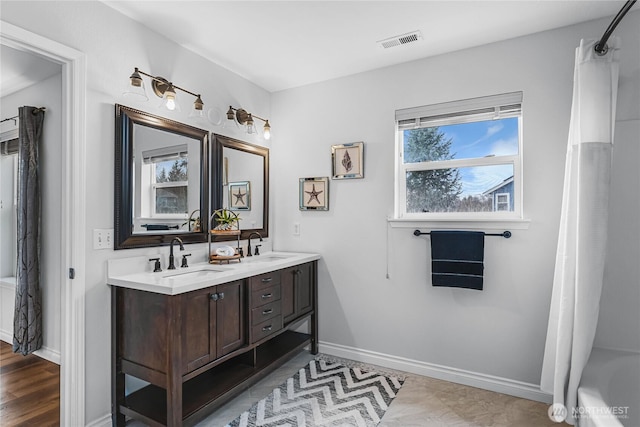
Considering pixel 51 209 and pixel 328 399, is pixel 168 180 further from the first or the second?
pixel 328 399

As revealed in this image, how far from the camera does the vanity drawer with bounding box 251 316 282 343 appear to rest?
7.33ft

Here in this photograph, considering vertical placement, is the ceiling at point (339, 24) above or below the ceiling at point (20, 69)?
above

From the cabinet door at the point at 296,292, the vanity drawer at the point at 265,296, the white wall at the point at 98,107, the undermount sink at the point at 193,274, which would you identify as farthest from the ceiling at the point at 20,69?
the cabinet door at the point at 296,292

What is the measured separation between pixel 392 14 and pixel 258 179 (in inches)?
66.7

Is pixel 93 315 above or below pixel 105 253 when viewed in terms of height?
below

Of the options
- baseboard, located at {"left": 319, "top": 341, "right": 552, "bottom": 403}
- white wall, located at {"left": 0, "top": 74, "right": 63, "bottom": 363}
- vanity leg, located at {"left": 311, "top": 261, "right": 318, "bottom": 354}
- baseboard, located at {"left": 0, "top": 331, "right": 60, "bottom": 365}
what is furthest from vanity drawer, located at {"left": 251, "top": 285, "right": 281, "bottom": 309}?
baseboard, located at {"left": 0, "top": 331, "right": 60, "bottom": 365}

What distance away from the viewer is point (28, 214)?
2768mm

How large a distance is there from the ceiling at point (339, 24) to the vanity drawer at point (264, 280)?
1632 millimetres

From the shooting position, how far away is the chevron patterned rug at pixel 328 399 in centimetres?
202

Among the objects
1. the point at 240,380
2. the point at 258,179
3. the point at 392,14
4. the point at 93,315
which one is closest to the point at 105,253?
the point at 93,315

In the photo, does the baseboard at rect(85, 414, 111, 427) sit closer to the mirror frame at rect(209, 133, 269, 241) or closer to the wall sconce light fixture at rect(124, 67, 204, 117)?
the mirror frame at rect(209, 133, 269, 241)

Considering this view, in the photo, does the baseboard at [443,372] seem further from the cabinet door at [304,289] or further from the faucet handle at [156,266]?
the faucet handle at [156,266]

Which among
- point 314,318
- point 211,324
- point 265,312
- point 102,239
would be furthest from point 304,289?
point 102,239

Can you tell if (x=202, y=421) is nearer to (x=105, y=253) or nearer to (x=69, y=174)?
(x=105, y=253)
